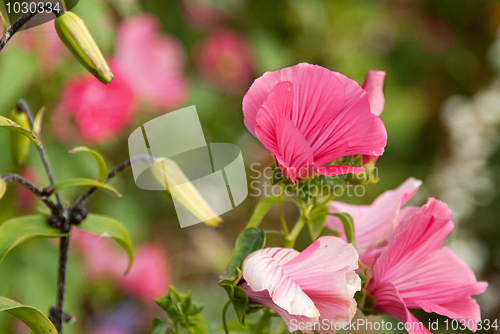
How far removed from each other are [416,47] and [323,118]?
1.04m

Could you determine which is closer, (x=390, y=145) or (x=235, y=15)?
(x=235, y=15)

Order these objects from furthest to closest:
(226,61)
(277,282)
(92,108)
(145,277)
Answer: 1. (226,61)
2. (145,277)
3. (92,108)
4. (277,282)

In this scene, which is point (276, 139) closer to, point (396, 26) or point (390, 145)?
point (390, 145)

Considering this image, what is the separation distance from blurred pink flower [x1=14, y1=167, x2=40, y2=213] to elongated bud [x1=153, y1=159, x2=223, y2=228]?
0.31m

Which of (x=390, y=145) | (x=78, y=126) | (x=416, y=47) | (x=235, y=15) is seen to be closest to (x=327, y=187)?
(x=78, y=126)

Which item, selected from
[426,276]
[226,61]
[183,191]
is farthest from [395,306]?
[226,61]

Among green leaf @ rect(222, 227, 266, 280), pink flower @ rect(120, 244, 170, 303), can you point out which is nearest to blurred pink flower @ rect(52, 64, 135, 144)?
pink flower @ rect(120, 244, 170, 303)

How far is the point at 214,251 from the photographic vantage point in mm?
954

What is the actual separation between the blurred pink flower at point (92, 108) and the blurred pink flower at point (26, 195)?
0.18ft

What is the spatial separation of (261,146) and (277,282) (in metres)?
0.81

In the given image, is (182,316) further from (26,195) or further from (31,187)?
(26,195)

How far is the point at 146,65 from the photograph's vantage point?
59 centimetres

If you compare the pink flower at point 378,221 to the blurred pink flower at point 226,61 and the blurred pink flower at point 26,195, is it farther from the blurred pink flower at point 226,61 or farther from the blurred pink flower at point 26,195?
the blurred pink flower at point 226,61

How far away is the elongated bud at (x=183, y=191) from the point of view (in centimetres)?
25
